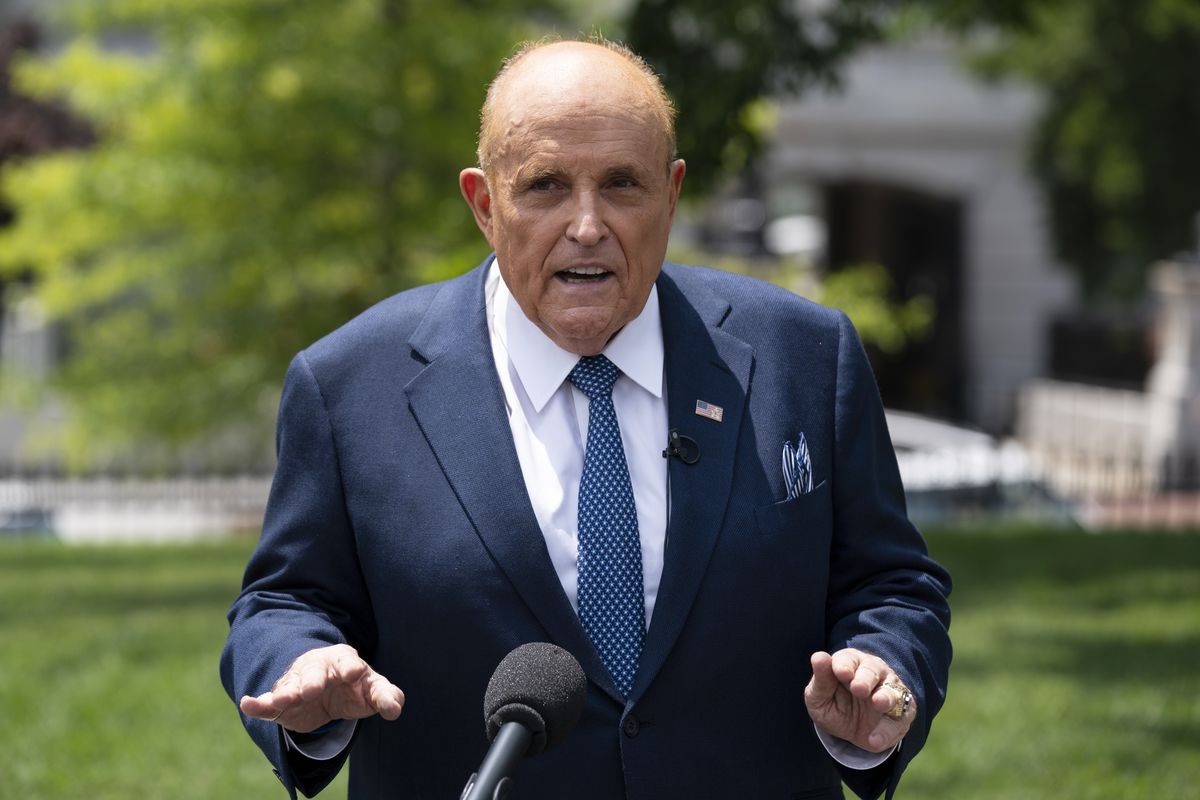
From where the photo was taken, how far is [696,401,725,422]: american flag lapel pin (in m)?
3.29

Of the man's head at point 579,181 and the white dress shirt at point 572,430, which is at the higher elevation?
the man's head at point 579,181

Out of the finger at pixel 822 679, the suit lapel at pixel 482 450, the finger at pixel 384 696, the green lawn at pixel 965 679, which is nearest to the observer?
the finger at pixel 384 696

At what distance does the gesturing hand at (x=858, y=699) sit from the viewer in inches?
114

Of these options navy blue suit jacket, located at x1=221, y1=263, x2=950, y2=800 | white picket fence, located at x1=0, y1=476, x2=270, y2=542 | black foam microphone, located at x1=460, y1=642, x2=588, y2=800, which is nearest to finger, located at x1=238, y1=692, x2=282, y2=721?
navy blue suit jacket, located at x1=221, y1=263, x2=950, y2=800

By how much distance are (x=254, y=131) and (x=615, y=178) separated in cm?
1254

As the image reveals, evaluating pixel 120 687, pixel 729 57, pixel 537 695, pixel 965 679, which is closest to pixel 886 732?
pixel 537 695

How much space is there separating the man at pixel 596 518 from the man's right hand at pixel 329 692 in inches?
3.1

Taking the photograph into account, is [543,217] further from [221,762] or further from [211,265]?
[211,265]

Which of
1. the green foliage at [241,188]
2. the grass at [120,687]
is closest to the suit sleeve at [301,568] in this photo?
the grass at [120,687]

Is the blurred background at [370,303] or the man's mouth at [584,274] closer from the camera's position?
the man's mouth at [584,274]

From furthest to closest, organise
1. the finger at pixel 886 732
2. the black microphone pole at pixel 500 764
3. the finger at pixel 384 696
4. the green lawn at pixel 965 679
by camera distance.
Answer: the green lawn at pixel 965 679 < the finger at pixel 886 732 < the finger at pixel 384 696 < the black microphone pole at pixel 500 764

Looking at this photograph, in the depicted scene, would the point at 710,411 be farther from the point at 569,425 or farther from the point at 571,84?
the point at 571,84

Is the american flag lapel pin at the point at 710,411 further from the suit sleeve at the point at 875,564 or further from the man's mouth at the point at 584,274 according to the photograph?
the man's mouth at the point at 584,274

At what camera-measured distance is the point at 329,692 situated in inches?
113
